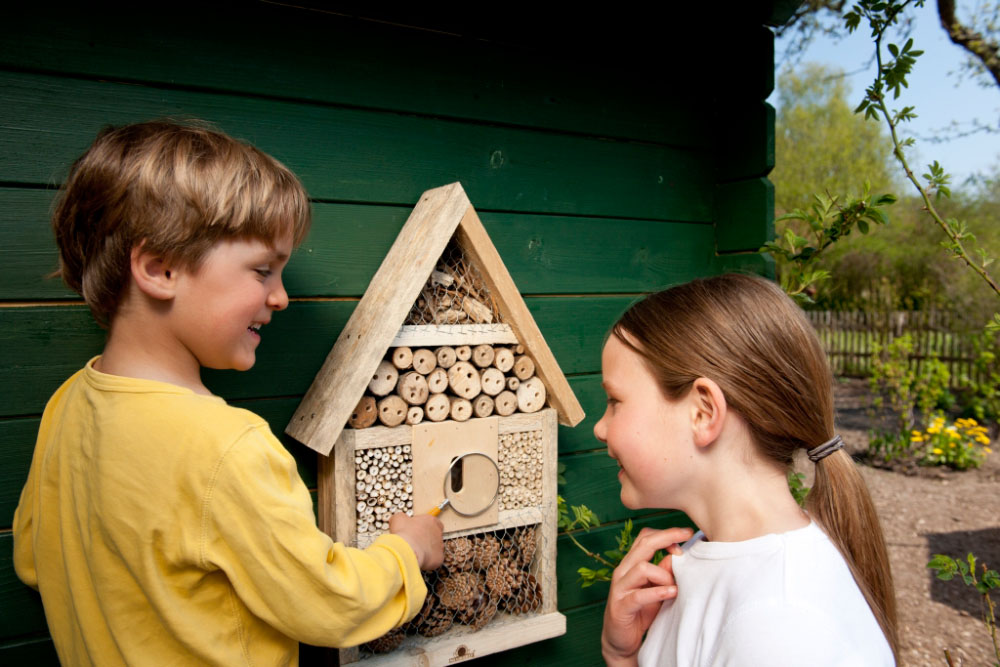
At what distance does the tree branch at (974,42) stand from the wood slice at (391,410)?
20.9 ft

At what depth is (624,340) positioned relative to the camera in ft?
3.82

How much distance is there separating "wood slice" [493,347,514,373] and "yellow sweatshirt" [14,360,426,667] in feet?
1.68

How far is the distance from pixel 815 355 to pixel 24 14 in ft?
5.05

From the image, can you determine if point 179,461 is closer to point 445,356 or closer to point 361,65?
point 445,356

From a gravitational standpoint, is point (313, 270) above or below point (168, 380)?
above

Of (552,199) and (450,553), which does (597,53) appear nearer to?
(552,199)

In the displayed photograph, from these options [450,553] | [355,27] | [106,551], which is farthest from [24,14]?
[450,553]

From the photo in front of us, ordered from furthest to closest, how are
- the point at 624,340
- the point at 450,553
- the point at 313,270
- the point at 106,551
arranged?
the point at 313,270 → the point at 450,553 → the point at 624,340 → the point at 106,551

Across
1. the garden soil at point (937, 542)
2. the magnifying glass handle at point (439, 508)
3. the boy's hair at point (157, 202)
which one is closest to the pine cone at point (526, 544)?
the magnifying glass handle at point (439, 508)

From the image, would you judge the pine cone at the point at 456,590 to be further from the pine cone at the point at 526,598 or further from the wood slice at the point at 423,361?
the wood slice at the point at 423,361

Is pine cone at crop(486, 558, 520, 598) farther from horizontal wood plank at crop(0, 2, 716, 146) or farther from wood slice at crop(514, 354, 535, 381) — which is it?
horizontal wood plank at crop(0, 2, 716, 146)

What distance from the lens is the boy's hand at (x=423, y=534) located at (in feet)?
3.98

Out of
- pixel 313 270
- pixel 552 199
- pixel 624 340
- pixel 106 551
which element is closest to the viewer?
pixel 106 551

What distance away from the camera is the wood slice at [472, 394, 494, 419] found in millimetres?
1404
